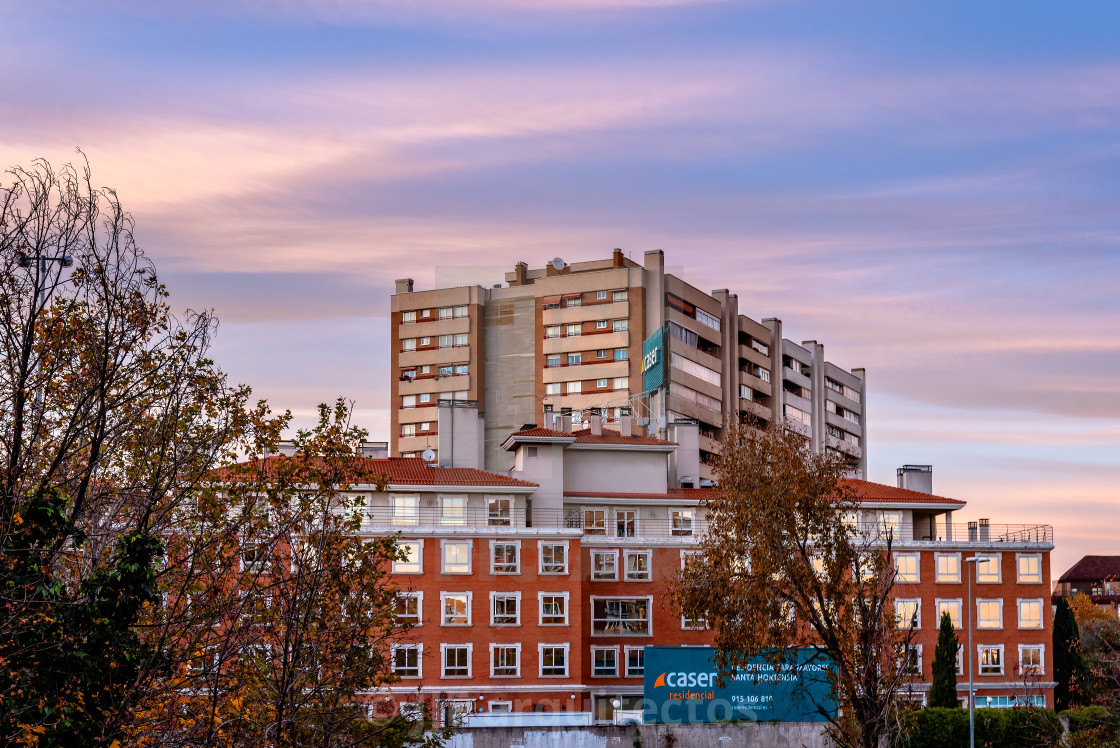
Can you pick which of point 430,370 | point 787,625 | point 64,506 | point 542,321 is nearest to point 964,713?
point 787,625

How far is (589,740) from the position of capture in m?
63.3

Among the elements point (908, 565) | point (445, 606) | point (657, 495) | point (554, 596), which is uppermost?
point (657, 495)

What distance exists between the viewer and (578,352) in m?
141

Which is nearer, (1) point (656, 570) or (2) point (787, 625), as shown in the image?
(2) point (787, 625)

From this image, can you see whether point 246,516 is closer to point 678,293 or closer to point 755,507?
point 755,507

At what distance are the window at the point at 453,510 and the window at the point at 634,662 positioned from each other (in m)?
13.6

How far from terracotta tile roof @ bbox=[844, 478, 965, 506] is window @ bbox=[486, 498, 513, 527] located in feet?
77.4

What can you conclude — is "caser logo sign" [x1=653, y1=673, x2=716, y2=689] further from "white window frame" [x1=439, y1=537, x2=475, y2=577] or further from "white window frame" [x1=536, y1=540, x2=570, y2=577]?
"white window frame" [x1=439, y1=537, x2=475, y2=577]

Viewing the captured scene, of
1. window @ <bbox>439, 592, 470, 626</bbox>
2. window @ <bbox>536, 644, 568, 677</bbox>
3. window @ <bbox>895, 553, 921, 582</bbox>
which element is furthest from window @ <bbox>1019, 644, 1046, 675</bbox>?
window @ <bbox>439, 592, 470, 626</bbox>

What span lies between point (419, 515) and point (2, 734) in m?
58.2

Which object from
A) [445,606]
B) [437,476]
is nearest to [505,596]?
[445,606]

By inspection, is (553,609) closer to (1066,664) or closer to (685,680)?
(685,680)

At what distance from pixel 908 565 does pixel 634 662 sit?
18.8 metres

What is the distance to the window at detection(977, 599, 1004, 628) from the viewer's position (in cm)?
8769
